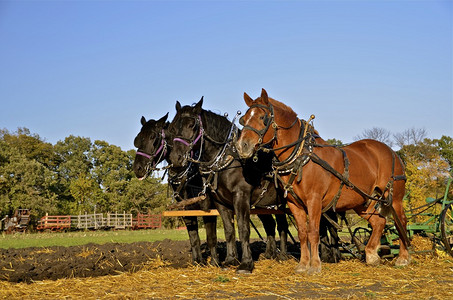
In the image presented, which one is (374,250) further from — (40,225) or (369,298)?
(40,225)

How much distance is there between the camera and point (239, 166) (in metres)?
8.30

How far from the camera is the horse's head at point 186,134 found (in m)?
8.43

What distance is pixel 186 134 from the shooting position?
8492mm

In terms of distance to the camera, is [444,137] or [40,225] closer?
[40,225]

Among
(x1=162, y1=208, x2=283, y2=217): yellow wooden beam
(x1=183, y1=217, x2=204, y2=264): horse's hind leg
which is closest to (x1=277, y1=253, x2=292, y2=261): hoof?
(x1=162, y1=208, x2=283, y2=217): yellow wooden beam

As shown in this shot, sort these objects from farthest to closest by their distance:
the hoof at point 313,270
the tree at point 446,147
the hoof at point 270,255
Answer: the tree at point 446,147 → the hoof at point 270,255 → the hoof at point 313,270

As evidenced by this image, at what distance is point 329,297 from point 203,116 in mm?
4339

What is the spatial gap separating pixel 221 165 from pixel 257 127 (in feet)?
4.87

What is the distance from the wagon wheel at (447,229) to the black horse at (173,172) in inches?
161

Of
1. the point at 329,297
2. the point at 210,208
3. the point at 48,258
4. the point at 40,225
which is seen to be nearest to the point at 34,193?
the point at 40,225

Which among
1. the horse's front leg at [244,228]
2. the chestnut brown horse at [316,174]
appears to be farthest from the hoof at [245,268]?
the chestnut brown horse at [316,174]

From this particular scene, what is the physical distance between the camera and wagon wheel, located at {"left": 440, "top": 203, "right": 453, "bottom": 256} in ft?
26.5

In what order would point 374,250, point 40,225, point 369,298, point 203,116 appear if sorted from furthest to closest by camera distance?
point 40,225 → point 203,116 → point 374,250 → point 369,298

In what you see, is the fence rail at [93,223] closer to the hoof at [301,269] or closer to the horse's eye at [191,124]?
the horse's eye at [191,124]
